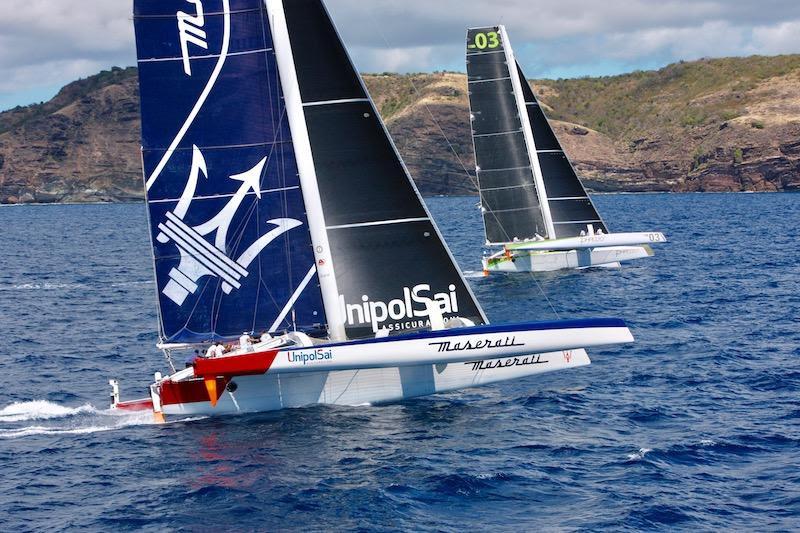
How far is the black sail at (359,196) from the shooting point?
20.4 meters

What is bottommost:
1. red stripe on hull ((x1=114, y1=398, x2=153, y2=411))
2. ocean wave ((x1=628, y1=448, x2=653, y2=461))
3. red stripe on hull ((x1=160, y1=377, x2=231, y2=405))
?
ocean wave ((x1=628, y1=448, x2=653, y2=461))

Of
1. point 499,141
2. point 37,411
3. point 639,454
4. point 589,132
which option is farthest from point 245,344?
point 589,132

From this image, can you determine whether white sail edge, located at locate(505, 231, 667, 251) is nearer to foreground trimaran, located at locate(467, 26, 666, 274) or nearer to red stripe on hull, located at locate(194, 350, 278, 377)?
foreground trimaran, located at locate(467, 26, 666, 274)

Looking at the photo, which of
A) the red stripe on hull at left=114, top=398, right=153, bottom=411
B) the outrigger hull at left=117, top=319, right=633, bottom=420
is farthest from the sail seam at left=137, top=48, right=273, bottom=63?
the red stripe on hull at left=114, top=398, right=153, bottom=411

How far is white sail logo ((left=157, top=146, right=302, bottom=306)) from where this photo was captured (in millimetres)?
20656

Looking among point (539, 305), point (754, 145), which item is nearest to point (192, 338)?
point (539, 305)

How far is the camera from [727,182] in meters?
138

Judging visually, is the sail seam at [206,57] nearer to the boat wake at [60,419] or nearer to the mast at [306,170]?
the mast at [306,170]

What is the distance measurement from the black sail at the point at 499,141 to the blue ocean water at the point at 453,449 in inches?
518

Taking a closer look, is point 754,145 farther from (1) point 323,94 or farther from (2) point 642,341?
(1) point 323,94

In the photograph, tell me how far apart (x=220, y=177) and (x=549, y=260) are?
1047 inches

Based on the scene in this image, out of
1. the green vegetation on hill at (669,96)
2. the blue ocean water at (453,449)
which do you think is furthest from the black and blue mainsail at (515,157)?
the green vegetation on hill at (669,96)

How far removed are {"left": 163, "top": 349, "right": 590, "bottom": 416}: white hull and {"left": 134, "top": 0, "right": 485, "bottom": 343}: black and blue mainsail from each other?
0.91 meters

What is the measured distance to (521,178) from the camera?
45.1 metres
